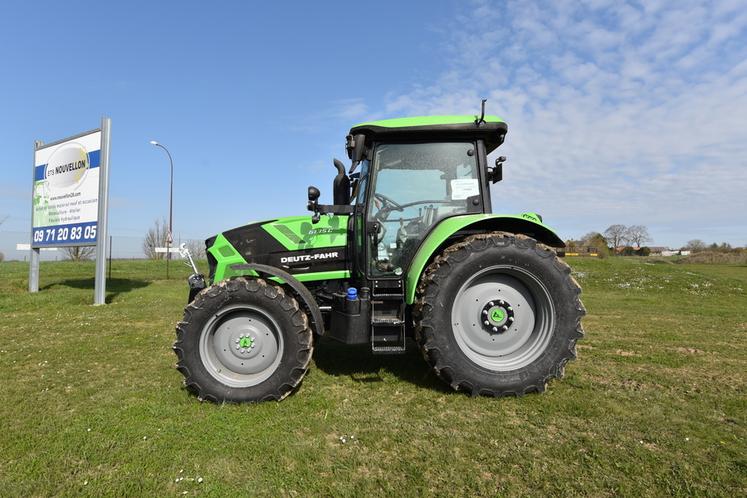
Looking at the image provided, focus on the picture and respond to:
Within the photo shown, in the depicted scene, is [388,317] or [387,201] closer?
[388,317]

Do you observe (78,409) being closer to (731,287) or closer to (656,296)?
(656,296)

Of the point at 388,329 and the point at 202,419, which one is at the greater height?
the point at 388,329

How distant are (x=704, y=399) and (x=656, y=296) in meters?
11.1

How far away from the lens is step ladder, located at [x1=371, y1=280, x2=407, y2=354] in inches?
152

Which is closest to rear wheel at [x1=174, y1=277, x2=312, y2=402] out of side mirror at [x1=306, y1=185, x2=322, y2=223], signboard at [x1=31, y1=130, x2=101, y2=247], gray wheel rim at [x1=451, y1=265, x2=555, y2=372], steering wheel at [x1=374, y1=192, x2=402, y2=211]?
side mirror at [x1=306, y1=185, x2=322, y2=223]

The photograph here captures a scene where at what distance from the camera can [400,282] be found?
4.10m

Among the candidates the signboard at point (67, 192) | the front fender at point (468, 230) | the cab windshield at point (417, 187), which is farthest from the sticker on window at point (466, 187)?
the signboard at point (67, 192)

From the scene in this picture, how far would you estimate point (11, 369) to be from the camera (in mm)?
4809

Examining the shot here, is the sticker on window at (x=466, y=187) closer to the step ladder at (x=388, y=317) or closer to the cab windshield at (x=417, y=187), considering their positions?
the cab windshield at (x=417, y=187)

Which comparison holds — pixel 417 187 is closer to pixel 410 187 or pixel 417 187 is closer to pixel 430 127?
pixel 410 187

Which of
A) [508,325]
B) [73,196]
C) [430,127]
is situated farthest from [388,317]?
[73,196]

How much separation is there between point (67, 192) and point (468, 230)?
41.4 feet

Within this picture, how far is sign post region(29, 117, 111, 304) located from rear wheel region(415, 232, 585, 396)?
10091 millimetres

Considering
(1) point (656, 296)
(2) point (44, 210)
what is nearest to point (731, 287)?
(1) point (656, 296)
